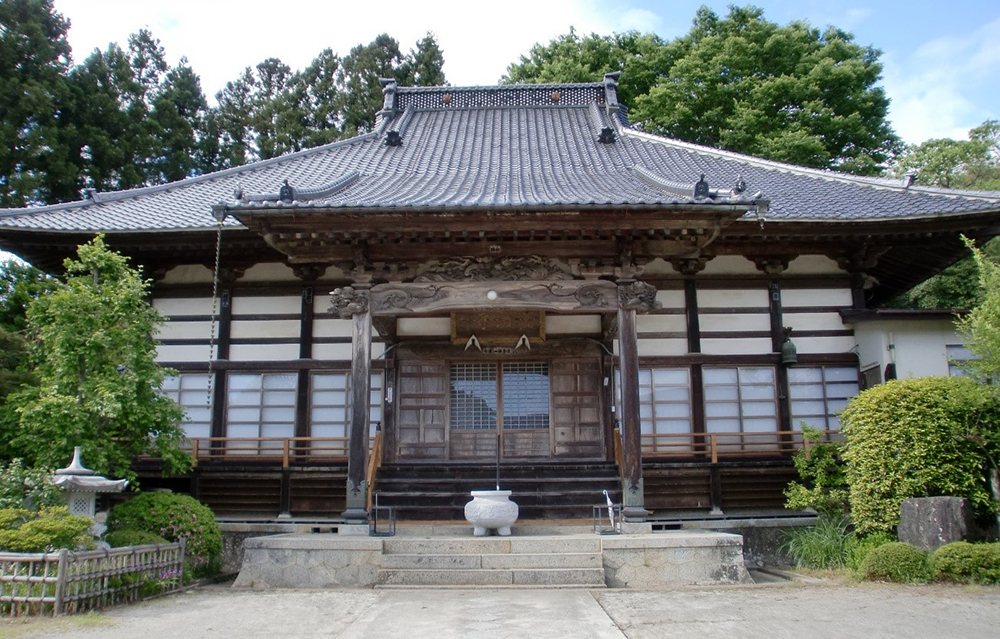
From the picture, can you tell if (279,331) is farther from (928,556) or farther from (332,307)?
(928,556)

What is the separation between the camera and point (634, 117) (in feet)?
95.1

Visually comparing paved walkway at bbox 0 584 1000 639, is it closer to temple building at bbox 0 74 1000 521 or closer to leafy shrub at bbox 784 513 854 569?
leafy shrub at bbox 784 513 854 569

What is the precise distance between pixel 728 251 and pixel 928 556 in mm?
6488

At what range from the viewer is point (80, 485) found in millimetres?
8828

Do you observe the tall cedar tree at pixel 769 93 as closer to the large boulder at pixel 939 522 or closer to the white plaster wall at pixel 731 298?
the white plaster wall at pixel 731 298

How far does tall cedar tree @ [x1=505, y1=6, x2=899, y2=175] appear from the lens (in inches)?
1027

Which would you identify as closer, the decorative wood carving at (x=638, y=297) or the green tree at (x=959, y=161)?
the decorative wood carving at (x=638, y=297)

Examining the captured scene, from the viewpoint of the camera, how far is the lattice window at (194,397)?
14.1 meters

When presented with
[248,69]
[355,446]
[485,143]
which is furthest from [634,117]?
[355,446]

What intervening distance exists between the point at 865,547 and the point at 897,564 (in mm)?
1001

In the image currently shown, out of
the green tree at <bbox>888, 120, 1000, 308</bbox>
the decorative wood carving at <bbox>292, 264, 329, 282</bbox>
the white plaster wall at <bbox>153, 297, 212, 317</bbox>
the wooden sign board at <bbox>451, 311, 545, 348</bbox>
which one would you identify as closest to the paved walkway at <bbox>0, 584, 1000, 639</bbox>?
the wooden sign board at <bbox>451, 311, 545, 348</bbox>

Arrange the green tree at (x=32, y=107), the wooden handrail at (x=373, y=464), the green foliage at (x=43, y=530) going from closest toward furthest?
the green foliage at (x=43, y=530) → the wooden handrail at (x=373, y=464) → the green tree at (x=32, y=107)

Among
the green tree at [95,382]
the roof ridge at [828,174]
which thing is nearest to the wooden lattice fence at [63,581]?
the green tree at [95,382]

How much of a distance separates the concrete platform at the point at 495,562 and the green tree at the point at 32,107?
18366 mm
